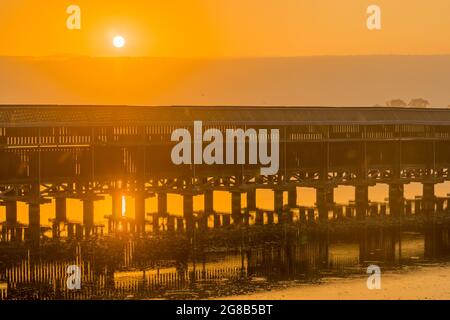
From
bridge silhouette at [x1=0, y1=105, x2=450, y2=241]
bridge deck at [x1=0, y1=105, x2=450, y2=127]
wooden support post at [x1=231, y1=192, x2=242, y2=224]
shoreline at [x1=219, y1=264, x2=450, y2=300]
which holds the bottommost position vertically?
shoreline at [x1=219, y1=264, x2=450, y2=300]

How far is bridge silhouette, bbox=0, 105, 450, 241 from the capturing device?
63406mm

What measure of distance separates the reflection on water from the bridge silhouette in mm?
5280

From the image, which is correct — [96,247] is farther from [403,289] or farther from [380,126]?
[380,126]

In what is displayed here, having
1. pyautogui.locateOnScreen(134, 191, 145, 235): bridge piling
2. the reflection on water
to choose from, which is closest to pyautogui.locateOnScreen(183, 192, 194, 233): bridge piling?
pyautogui.locateOnScreen(134, 191, 145, 235): bridge piling

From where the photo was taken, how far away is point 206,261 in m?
56.1

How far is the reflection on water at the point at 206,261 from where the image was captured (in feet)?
161

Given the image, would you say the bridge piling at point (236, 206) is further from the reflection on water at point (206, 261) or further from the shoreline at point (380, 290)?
the shoreline at point (380, 290)

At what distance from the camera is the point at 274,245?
2436 inches

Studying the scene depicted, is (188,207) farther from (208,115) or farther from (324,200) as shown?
(324,200)

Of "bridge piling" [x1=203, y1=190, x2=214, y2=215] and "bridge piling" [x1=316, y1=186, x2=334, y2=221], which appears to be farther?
"bridge piling" [x1=203, y1=190, x2=214, y2=215]

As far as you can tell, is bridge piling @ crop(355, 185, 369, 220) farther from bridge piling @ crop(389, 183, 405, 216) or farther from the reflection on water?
the reflection on water

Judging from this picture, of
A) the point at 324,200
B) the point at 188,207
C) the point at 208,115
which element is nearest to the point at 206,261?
the point at 188,207

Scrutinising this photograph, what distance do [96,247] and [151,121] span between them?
11.6 meters
